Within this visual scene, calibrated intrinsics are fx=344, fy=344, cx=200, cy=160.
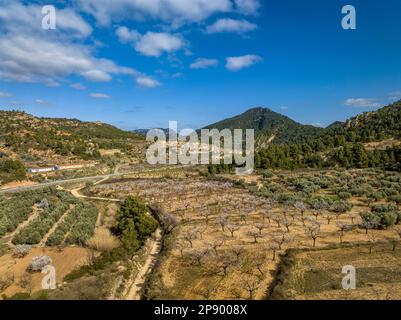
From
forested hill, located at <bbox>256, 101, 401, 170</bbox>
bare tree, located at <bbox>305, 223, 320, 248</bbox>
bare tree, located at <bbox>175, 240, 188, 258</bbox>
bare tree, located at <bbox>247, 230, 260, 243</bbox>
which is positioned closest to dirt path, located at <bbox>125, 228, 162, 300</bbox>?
bare tree, located at <bbox>175, 240, 188, 258</bbox>

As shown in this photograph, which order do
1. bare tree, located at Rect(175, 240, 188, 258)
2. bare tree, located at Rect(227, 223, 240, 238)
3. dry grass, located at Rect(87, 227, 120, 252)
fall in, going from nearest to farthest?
bare tree, located at Rect(175, 240, 188, 258) → dry grass, located at Rect(87, 227, 120, 252) → bare tree, located at Rect(227, 223, 240, 238)

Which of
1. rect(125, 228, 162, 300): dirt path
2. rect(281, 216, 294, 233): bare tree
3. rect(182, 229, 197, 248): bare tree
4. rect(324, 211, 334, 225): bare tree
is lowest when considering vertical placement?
rect(125, 228, 162, 300): dirt path

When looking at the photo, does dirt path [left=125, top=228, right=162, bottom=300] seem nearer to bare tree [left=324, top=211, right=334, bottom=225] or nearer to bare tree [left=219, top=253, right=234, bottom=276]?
bare tree [left=219, top=253, right=234, bottom=276]

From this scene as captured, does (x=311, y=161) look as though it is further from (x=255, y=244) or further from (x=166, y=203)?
(x=255, y=244)

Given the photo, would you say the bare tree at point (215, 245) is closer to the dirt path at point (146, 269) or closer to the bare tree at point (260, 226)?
the bare tree at point (260, 226)

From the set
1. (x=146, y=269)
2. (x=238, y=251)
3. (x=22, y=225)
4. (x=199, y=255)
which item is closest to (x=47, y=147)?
(x=22, y=225)

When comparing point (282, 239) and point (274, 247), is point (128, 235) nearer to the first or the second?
point (274, 247)
